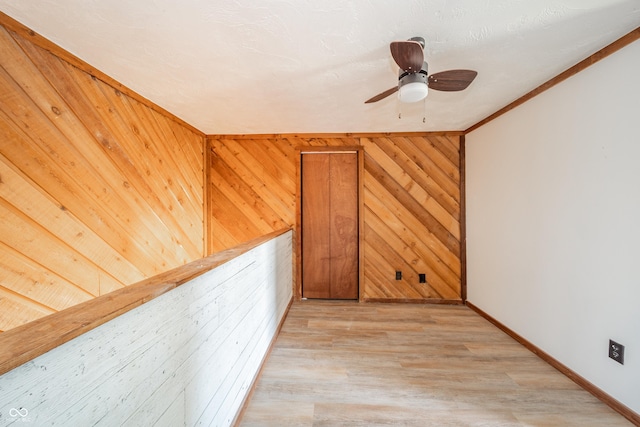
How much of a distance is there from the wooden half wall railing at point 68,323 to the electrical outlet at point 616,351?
2492mm

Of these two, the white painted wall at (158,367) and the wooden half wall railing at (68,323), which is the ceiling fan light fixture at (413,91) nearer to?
the white painted wall at (158,367)

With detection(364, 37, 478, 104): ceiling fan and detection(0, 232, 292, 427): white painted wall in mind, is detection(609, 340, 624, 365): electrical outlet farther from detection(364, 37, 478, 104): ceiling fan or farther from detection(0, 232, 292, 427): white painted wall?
detection(0, 232, 292, 427): white painted wall

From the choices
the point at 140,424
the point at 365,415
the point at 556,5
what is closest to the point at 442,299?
the point at 365,415

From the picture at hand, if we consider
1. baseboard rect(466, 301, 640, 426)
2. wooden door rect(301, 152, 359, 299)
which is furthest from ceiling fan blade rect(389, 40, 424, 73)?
baseboard rect(466, 301, 640, 426)

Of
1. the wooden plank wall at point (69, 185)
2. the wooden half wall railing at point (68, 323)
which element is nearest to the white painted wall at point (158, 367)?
the wooden half wall railing at point (68, 323)

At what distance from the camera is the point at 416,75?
158cm

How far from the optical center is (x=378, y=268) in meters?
3.59

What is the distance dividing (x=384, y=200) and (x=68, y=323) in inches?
131

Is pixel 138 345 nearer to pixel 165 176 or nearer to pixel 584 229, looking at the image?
pixel 165 176

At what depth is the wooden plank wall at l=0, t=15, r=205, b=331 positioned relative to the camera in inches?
55.8

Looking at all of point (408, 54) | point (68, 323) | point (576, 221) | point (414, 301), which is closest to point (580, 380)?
point (576, 221)

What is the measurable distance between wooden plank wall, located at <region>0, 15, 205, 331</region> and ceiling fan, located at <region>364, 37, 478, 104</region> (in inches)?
80.3

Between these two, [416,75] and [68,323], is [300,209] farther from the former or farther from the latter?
[68,323]

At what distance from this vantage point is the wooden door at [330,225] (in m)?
3.66
